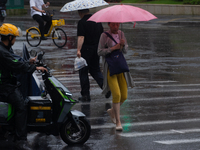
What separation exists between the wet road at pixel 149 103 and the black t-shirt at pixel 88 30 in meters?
1.16

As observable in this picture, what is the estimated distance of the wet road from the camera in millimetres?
5574

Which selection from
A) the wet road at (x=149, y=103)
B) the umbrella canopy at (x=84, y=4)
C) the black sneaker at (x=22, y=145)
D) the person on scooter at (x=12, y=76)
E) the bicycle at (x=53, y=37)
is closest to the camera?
the person on scooter at (x=12, y=76)

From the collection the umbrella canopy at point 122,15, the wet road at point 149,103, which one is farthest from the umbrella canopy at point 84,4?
the wet road at point 149,103

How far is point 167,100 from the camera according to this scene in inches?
306

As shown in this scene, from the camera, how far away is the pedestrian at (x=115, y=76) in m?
6.15

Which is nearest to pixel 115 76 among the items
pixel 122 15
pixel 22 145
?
pixel 122 15

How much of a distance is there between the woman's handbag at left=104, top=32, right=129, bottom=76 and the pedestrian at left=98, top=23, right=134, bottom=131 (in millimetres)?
69

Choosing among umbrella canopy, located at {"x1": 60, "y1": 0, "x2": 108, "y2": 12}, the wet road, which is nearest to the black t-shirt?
umbrella canopy, located at {"x1": 60, "y1": 0, "x2": 108, "y2": 12}

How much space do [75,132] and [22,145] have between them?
76cm

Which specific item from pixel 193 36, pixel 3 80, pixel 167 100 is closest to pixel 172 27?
pixel 193 36

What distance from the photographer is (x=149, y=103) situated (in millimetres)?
7598

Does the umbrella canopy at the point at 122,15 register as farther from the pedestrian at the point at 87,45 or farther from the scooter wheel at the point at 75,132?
the pedestrian at the point at 87,45

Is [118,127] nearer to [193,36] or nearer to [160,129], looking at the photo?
[160,129]

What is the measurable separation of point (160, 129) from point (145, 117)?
2.17 feet
